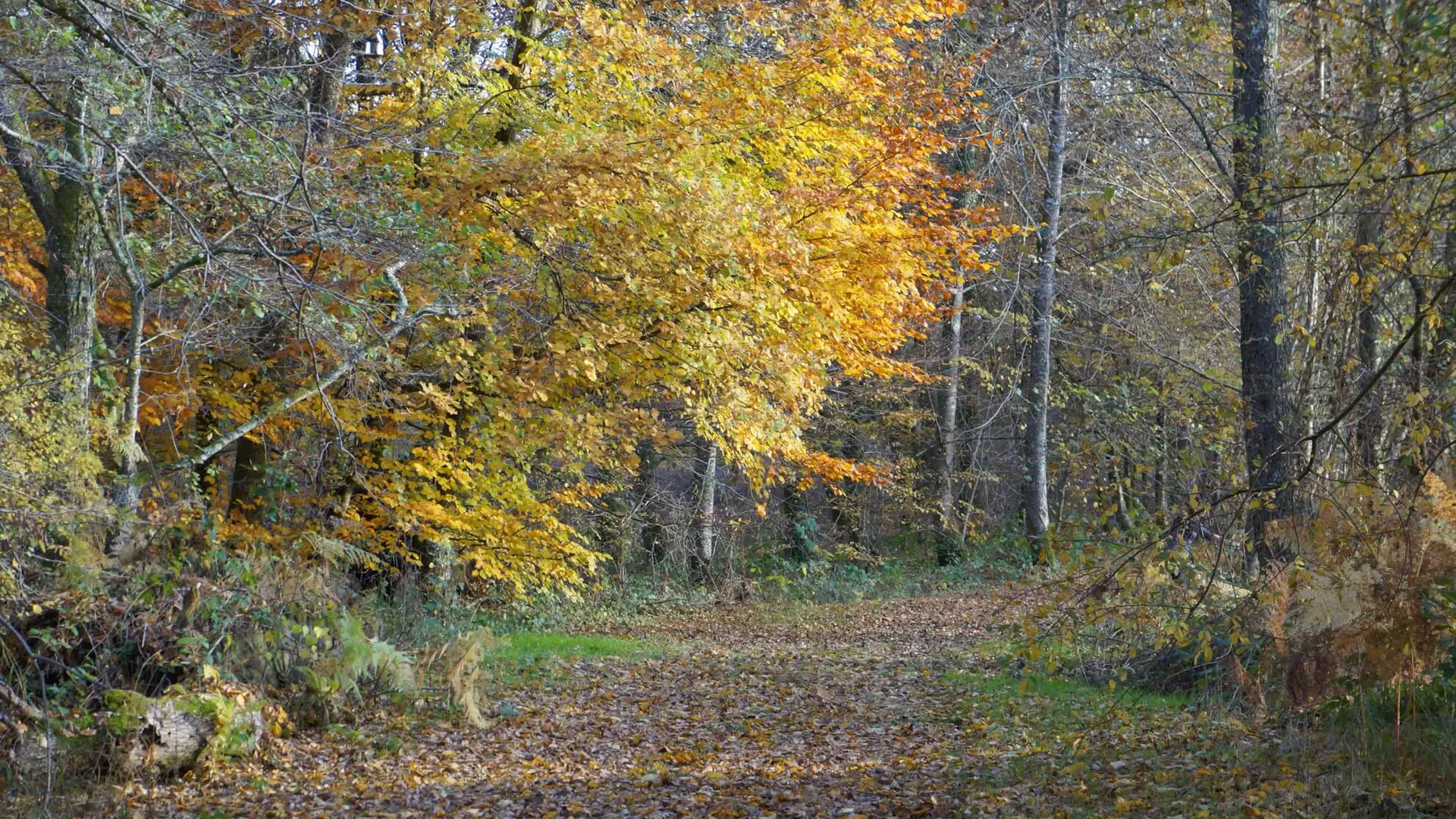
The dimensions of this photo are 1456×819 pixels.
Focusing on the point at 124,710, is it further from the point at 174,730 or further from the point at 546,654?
the point at 546,654

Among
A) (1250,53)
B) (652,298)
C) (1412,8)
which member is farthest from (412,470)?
(1412,8)

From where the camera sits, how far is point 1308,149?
554 cm

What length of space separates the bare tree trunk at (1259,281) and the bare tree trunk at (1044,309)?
8.57m

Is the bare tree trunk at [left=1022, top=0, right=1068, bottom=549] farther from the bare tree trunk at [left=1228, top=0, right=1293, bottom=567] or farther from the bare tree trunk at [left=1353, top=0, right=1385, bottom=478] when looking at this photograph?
the bare tree trunk at [left=1353, top=0, right=1385, bottom=478]

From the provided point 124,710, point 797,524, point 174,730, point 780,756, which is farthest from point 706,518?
point 124,710

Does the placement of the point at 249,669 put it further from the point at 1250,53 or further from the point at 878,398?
the point at 878,398

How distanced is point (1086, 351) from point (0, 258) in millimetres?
18283

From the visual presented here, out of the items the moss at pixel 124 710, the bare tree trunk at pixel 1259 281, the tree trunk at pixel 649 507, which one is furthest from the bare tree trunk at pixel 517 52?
the tree trunk at pixel 649 507

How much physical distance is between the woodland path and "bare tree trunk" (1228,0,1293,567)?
9.52ft

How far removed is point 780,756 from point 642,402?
825 cm

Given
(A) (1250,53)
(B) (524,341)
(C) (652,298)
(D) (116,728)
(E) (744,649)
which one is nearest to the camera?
(D) (116,728)

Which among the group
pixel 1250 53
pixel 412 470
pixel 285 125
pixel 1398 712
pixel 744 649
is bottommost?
pixel 744 649

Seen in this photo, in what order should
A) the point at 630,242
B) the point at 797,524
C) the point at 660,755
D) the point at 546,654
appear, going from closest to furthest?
the point at 660,755 < the point at 630,242 < the point at 546,654 < the point at 797,524

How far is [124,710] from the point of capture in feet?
24.4
